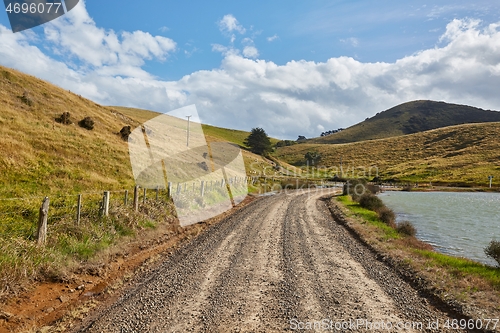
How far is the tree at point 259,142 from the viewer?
10450 cm

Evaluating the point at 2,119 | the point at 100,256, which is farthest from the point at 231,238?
the point at 2,119

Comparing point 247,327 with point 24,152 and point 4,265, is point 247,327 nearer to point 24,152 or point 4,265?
point 4,265

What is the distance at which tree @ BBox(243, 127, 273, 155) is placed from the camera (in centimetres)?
10450

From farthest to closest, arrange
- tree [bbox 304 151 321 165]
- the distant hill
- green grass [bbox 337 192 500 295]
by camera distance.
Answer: tree [bbox 304 151 321 165] → the distant hill → green grass [bbox 337 192 500 295]

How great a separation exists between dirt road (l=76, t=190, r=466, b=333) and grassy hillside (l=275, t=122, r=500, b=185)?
2802 inches

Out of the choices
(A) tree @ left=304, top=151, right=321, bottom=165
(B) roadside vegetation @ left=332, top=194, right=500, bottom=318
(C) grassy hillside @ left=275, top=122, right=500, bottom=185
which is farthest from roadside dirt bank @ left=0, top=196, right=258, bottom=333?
(A) tree @ left=304, top=151, right=321, bottom=165

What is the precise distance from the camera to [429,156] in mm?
108438

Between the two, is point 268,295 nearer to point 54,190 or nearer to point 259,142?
point 54,190

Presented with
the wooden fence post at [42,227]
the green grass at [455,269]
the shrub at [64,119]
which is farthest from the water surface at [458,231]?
the shrub at [64,119]

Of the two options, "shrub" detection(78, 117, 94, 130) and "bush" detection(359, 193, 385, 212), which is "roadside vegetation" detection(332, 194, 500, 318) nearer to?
"bush" detection(359, 193, 385, 212)

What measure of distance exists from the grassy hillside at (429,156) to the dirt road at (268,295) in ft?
234

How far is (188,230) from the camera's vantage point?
1539 cm

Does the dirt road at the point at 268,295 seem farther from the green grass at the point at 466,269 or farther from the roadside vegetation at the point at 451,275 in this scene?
the green grass at the point at 466,269

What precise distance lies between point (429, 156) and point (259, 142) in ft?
192
